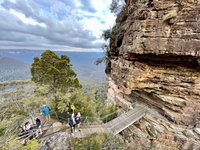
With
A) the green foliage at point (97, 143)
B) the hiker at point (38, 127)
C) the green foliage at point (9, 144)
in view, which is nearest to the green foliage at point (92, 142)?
the green foliage at point (97, 143)

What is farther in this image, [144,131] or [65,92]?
[65,92]

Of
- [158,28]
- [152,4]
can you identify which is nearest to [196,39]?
[158,28]

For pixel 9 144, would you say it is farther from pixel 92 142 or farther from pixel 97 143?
pixel 97 143

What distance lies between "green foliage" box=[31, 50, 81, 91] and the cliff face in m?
8.67

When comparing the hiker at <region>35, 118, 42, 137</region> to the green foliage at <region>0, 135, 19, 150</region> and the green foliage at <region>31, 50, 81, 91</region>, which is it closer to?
the green foliage at <region>0, 135, 19, 150</region>

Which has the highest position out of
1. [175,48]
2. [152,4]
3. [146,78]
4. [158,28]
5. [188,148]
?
[152,4]

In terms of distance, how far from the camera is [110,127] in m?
14.6

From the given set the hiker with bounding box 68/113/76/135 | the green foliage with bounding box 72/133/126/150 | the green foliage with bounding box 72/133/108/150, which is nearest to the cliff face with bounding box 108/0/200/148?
the green foliage with bounding box 72/133/126/150

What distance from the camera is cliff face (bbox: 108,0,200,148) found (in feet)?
40.4

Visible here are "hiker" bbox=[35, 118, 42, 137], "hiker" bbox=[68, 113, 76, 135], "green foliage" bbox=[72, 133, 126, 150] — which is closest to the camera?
"hiker" bbox=[35, 118, 42, 137]

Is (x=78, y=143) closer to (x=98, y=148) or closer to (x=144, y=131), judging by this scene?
(x=98, y=148)

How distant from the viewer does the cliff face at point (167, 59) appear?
485 inches

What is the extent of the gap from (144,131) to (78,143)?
509 centimetres

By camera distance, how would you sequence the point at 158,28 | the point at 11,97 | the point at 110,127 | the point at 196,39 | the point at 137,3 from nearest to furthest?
the point at 196,39 < the point at 158,28 < the point at 110,127 < the point at 137,3 < the point at 11,97
